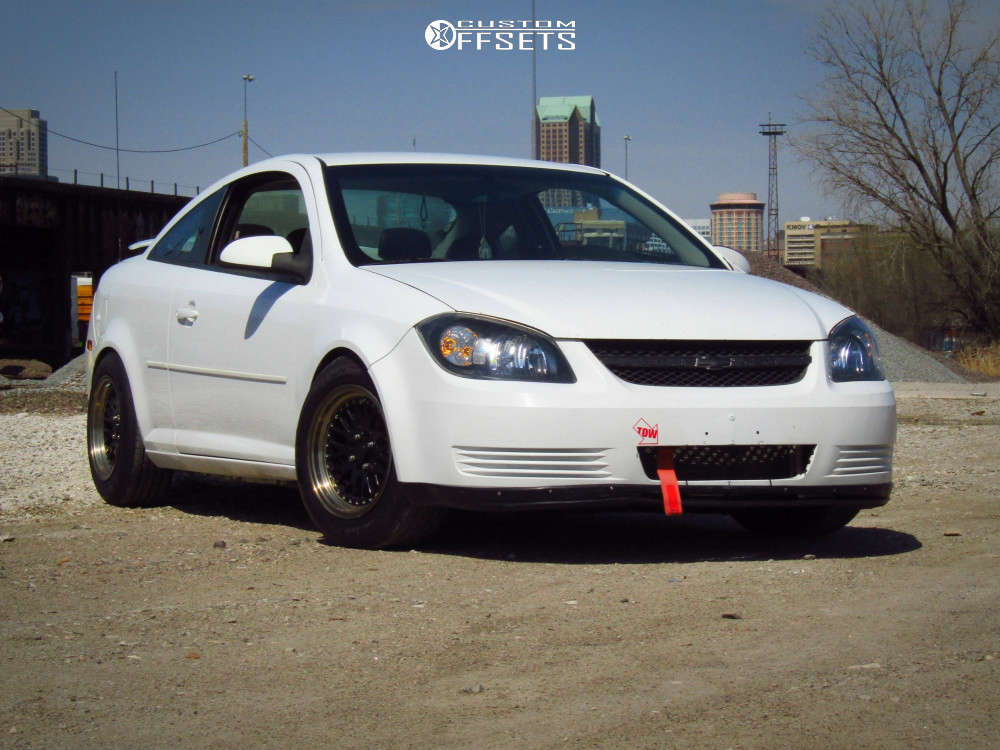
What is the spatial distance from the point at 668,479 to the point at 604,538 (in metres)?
1.04

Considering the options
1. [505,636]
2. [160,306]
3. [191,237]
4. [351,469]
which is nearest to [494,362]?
[351,469]

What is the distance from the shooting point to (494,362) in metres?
5.02

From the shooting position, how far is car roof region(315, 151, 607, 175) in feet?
21.2

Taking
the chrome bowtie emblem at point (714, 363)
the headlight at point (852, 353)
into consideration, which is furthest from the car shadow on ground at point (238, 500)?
the headlight at point (852, 353)

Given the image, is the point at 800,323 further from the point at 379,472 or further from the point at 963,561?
the point at 379,472

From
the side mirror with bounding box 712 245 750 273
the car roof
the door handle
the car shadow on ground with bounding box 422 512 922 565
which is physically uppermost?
the car roof

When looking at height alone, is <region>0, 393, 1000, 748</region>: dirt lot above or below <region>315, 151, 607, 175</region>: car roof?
below

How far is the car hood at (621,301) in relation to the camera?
200 inches

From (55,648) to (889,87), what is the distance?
30834 mm

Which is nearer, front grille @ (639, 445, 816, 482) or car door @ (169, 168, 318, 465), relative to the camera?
front grille @ (639, 445, 816, 482)

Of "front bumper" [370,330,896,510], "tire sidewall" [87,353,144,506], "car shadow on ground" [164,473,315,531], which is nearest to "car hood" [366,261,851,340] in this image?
"front bumper" [370,330,896,510]

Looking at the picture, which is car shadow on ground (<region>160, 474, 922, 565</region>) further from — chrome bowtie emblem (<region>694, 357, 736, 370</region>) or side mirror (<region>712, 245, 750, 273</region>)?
side mirror (<region>712, 245, 750, 273</region>)

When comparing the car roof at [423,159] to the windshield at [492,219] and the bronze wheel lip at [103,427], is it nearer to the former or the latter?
the windshield at [492,219]

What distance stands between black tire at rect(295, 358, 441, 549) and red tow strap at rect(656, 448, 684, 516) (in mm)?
827
